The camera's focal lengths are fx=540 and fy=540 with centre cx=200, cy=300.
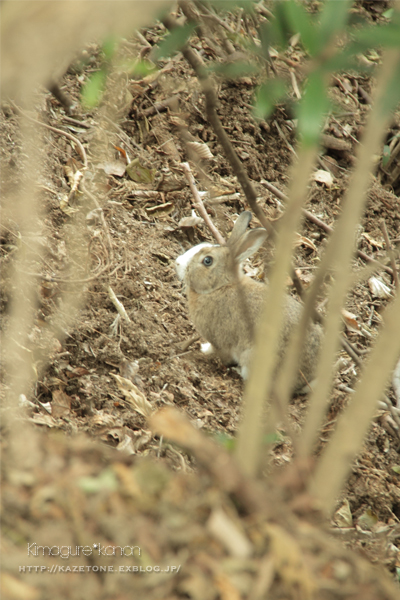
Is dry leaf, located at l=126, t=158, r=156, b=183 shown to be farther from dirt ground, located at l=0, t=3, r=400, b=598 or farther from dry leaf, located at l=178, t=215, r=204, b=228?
dry leaf, located at l=178, t=215, r=204, b=228

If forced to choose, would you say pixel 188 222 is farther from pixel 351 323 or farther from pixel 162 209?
pixel 351 323

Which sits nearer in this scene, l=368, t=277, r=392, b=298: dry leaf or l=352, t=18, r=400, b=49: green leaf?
l=352, t=18, r=400, b=49: green leaf

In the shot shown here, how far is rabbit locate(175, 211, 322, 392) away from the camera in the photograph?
16.4 feet

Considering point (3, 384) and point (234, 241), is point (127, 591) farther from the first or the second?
point (234, 241)

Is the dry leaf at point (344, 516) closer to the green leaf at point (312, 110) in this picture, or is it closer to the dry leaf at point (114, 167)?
the green leaf at point (312, 110)

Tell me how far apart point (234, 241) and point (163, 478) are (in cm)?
380

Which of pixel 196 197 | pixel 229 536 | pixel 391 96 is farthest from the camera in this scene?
pixel 196 197

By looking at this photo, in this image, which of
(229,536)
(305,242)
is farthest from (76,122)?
(229,536)

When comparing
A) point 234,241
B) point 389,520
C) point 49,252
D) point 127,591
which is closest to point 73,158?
point 49,252

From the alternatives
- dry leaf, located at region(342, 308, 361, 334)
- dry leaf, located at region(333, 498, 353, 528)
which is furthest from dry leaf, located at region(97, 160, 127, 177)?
dry leaf, located at region(333, 498, 353, 528)

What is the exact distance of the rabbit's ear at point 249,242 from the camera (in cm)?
516

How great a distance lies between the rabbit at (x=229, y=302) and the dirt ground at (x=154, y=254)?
8.0 inches

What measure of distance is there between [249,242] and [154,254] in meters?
1.15

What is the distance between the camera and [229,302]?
541 cm
